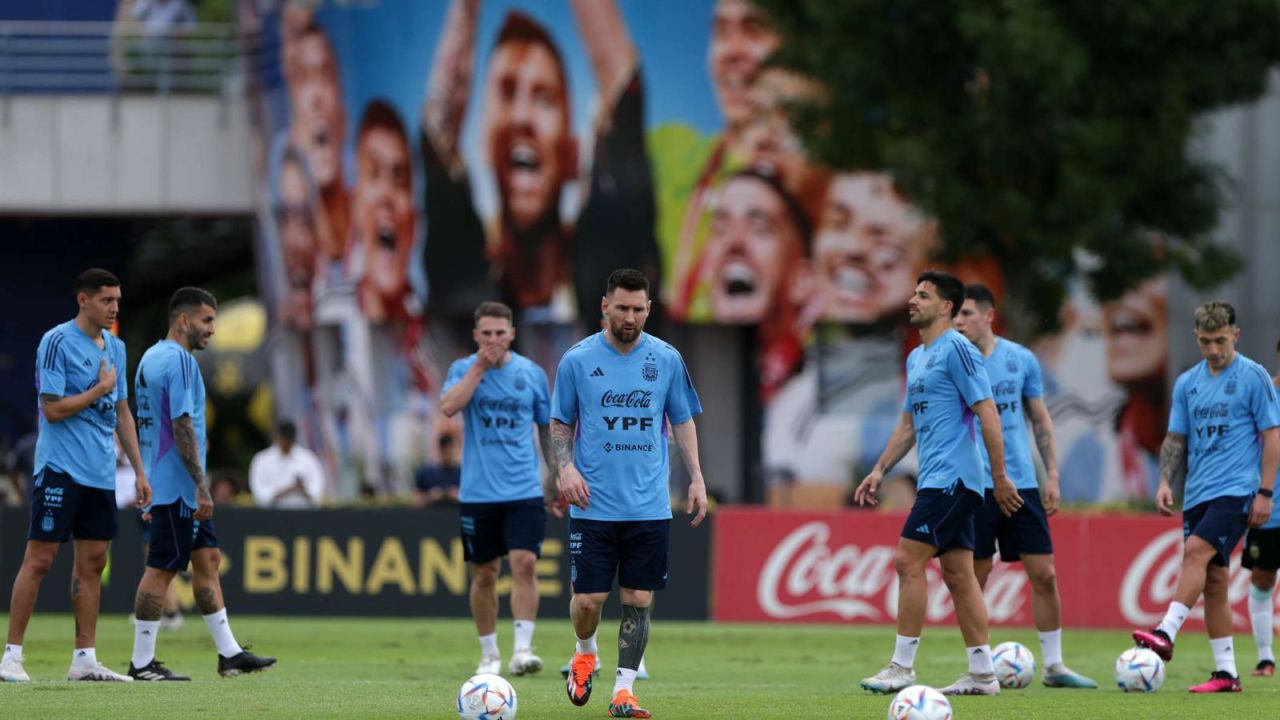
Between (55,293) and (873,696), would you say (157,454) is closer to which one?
(873,696)

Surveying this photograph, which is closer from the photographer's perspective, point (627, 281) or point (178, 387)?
point (627, 281)

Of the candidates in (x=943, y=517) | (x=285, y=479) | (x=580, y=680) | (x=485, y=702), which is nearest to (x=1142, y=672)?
(x=943, y=517)

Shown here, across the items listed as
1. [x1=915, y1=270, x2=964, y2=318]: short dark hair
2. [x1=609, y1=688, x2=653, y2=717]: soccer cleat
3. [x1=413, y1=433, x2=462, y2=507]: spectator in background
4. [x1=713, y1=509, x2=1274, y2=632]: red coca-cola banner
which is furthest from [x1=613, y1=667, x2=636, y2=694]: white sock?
[x1=413, y1=433, x2=462, y2=507]: spectator in background

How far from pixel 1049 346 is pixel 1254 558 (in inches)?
729

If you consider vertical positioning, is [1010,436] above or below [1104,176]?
A: below

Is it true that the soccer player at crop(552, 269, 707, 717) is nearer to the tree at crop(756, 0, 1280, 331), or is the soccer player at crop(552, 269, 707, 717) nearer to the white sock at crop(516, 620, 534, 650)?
the white sock at crop(516, 620, 534, 650)

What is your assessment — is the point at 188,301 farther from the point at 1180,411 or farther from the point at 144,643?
the point at 1180,411

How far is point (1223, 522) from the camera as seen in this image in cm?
1331

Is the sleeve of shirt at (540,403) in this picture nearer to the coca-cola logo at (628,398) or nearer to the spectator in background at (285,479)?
the coca-cola logo at (628,398)

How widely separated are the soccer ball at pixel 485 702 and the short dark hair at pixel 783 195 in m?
22.8

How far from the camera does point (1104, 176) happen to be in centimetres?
2633

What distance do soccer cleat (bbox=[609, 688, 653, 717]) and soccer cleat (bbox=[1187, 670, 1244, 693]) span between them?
4.22 meters

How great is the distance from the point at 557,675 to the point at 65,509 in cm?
372

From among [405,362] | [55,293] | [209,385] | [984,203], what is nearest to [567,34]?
[405,362]
